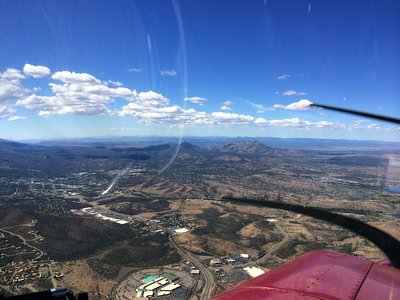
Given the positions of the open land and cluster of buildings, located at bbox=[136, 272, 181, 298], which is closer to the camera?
cluster of buildings, located at bbox=[136, 272, 181, 298]

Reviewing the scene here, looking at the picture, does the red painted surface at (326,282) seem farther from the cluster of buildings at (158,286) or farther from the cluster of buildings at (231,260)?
the cluster of buildings at (231,260)

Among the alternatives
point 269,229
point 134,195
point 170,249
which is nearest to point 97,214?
point 134,195

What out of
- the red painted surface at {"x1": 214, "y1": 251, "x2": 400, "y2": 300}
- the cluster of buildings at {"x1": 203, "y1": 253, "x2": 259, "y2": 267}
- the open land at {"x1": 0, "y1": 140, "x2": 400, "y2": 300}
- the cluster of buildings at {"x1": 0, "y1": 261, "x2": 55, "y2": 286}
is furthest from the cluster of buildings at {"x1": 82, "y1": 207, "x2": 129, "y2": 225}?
the red painted surface at {"x1": 214, "y1": 251, "x2": 400, "y2": 300}

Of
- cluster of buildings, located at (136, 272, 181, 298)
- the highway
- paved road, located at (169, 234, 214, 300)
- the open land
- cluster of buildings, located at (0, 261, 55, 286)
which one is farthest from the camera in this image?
the open land

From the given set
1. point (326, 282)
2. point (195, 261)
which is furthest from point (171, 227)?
point (326, 282)

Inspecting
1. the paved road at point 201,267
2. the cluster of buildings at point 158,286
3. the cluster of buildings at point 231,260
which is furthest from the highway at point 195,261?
the cluster of buildings at point 158,286

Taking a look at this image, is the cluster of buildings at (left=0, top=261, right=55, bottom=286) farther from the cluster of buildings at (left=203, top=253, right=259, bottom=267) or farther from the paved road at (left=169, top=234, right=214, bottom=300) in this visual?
the cluster of buildings at (left=203, top=253, right=259, bottom=267)
